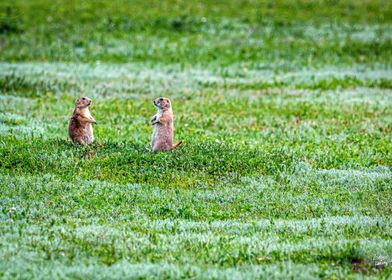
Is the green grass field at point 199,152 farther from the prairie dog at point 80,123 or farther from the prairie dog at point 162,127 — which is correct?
the prairie dog at point 162,127

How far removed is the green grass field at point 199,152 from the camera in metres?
9.95

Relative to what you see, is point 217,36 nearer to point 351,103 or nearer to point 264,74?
point 264,74

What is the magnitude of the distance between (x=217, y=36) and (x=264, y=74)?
583cm

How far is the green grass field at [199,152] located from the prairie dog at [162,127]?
36 cm

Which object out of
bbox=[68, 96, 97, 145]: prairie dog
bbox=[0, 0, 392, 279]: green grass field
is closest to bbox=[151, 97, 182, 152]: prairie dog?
bbox=[0, 0, 392, 279]: green grass field

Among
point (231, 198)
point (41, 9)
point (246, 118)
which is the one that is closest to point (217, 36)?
point (41, 9)

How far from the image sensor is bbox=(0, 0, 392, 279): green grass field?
9953 mm

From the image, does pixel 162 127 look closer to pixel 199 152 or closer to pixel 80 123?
pixel 199 152

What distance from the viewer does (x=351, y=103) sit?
73.0 ft

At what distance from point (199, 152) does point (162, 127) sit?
0.85 m

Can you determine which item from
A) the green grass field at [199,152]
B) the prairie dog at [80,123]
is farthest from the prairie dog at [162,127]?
the prairie dog at [80,123]

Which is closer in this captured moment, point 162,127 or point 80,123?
point 162,127

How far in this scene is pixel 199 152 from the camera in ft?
47.9

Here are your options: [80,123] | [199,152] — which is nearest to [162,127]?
[199,152]
